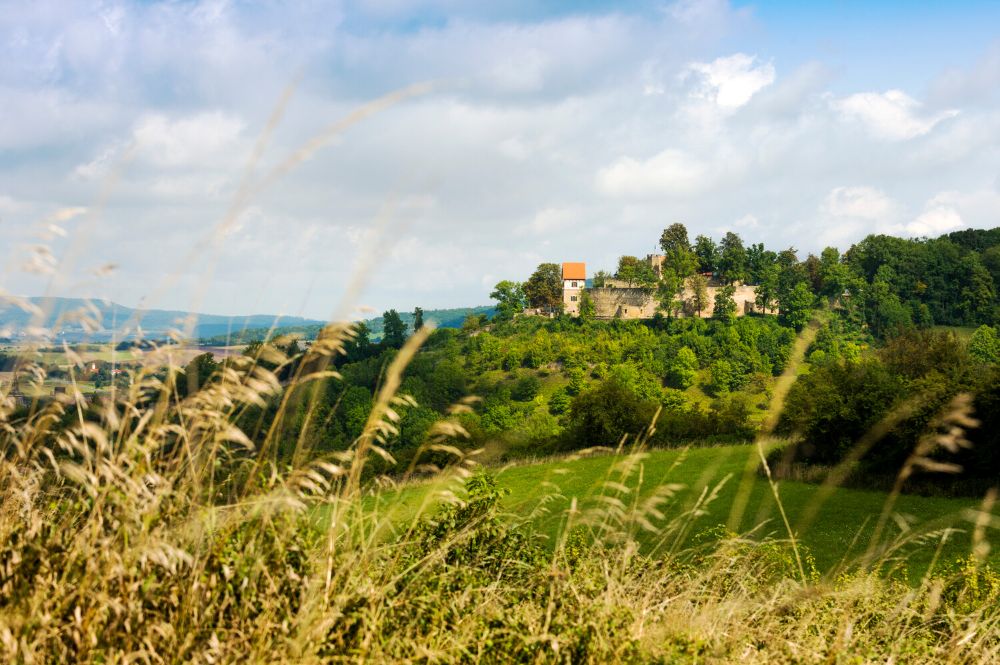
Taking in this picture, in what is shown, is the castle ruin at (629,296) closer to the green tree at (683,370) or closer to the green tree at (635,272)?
the green tree at (635,272)

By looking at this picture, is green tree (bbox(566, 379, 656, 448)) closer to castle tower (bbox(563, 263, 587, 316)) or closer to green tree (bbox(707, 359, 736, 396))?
green tree (bbox(707, 359, 736, 396))

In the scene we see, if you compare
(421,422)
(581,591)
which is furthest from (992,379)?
(421,422)

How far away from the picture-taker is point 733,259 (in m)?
104

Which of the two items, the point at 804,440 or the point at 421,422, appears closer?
the point at 804,440

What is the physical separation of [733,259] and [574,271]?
2244 centimetres

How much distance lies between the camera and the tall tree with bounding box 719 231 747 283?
103 meters

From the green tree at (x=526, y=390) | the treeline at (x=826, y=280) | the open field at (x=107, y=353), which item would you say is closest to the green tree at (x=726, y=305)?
the treeline at (x=826, y=280)

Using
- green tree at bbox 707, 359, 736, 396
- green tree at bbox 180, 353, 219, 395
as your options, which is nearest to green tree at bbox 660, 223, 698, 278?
green tree at bbox 707, 359, 736, 396

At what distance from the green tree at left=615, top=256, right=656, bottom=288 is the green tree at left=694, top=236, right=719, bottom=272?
25.6 feet

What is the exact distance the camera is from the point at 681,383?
83250mm

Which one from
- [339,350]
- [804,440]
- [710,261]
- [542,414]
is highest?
[710,261]

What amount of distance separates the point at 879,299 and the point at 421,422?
69.9 meters

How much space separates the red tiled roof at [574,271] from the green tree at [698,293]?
655 inches

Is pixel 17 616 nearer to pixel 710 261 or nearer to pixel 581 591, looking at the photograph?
pixel 581 591
